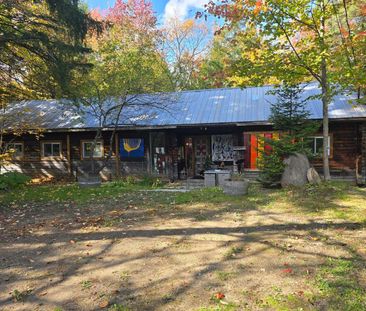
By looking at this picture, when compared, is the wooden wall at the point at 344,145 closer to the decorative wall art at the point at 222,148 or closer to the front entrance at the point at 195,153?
the decorative wall art at the point at 222,148

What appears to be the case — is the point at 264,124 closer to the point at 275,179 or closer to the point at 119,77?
the point at 275,179

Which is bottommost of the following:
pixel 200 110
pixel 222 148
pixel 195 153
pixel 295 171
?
pixel 295 171

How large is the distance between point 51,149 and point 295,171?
12.5 meters

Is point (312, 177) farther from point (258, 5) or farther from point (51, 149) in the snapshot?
point (51, 149)

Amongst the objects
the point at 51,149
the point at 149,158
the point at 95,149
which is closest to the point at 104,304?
the point at 149,158

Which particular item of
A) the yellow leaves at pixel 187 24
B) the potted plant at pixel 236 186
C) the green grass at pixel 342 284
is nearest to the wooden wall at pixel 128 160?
the potted plant at pixel 236 186

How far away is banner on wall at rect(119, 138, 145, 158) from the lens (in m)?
15.5

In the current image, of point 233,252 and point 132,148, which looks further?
point 132,148

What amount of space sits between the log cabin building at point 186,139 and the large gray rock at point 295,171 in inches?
96.4

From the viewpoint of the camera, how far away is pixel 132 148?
614 inches

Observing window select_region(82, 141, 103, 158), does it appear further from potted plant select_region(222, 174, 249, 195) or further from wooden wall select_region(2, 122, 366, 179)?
potted plant select_region(222, 174, 249, 195)

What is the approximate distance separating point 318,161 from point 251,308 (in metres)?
11.5

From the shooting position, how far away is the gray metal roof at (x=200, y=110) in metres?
13.6

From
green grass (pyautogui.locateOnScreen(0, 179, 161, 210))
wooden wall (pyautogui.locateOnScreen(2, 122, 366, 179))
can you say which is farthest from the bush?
wooden wall (pyautogui.locateOnScreen(2, 122, 366, 179))
